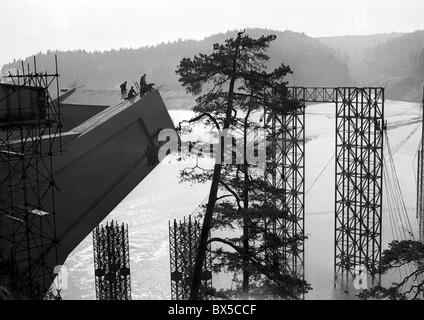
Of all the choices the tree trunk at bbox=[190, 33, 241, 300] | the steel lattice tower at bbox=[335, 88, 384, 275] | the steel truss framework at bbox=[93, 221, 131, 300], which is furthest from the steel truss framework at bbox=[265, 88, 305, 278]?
the tree trunk at bbox=[190, 33, 241, 300]

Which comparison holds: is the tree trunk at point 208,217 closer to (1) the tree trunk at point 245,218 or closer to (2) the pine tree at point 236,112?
(2) the pine tree at point 236,112

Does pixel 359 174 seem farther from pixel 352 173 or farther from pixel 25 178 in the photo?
pixel 25 178

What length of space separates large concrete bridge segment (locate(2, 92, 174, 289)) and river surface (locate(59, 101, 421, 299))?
6.98 feet

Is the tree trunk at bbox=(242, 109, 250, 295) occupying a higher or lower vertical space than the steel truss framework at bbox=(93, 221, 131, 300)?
higher

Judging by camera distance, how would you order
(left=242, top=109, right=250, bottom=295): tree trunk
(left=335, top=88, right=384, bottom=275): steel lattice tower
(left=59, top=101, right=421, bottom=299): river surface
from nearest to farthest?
(left=242, top=109, right=250, bottom=295): tree trunk < (left=335, top=88, right=384, bottom=275): steel lattice tower < (left=59, top=101, right=421, bottom=299): river surface

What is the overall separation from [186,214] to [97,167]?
17731mm

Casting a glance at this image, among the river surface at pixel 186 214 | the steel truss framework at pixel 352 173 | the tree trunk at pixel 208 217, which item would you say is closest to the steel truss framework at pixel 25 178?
the river surface at pixel 186 214

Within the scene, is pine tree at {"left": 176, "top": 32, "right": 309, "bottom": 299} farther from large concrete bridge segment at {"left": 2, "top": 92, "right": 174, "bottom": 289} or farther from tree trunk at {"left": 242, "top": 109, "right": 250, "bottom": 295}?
large concrete bridge segment at {"left": 2, "top": 92, "right": 174, "bottom": 289}

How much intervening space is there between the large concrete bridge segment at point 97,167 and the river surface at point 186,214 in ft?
6.98

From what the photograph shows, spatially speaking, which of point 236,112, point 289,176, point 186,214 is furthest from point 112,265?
point 186,214

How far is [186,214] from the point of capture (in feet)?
103

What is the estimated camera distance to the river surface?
2078 centimetres
